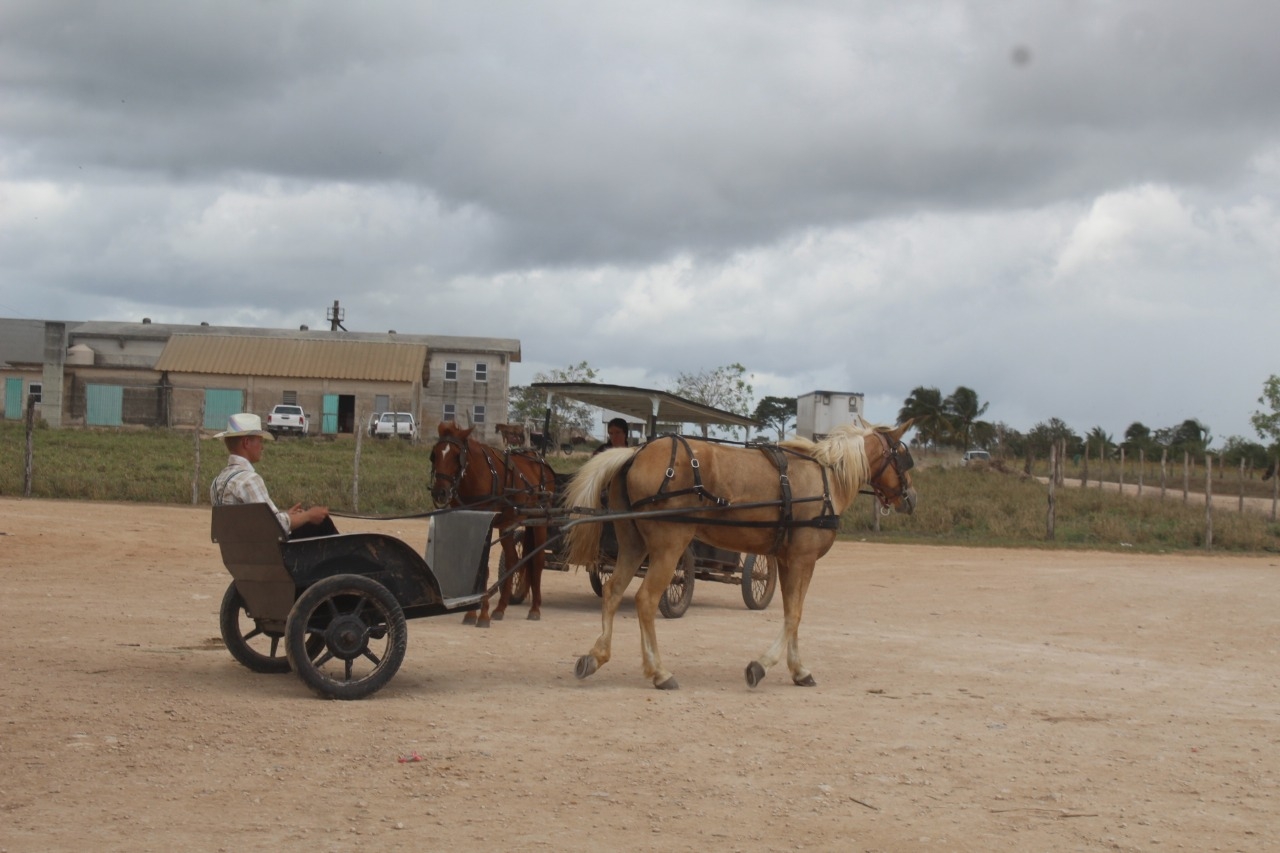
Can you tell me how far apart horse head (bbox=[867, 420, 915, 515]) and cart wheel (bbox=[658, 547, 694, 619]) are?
3216 millimetres

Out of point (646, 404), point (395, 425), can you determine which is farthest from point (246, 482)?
point (395, 425)

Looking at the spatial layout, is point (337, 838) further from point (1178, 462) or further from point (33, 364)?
point (1178, 462)

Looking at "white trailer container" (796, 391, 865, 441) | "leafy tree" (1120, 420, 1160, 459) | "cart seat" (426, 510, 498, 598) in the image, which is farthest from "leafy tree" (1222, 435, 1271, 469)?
"cart seat" (426, 510, 498, 598)

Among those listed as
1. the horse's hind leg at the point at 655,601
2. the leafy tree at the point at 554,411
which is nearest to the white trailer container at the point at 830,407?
the leafy tree at the point at 554,411

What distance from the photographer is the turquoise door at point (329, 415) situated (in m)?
52.4

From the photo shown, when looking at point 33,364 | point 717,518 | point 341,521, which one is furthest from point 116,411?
point 717,518

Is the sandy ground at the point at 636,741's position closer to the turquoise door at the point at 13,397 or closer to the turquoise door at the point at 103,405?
the turquoise door at the point at 103,405

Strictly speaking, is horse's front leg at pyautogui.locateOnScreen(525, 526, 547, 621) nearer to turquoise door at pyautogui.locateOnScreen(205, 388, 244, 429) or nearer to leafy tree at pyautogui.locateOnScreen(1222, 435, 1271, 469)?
turquoise door at pyautogui.locateOnScreen(205, 388, 244, 429)

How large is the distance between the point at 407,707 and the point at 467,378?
161 ft

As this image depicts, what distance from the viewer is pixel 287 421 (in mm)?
47594

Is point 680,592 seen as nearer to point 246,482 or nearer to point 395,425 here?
point 246,482

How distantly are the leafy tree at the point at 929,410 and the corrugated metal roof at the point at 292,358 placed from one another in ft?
96.9

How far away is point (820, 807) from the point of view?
5.77 m

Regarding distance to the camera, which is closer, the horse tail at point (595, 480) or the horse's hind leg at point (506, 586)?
the horse tail at point (595, 480)
